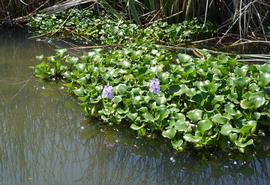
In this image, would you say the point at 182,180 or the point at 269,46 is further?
the point at 269,46

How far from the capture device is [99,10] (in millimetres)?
6305

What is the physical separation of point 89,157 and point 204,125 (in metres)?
0.73

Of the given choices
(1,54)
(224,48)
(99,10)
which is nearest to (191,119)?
(224,48)

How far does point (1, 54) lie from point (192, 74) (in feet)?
8.68

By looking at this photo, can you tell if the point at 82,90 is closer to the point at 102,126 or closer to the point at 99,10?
the point at 102,126

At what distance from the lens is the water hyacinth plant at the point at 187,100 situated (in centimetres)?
286

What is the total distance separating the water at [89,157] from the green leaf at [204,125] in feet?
0.52

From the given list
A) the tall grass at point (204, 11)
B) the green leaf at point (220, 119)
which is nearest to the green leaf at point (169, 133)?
the green leaf at point (220, 119)

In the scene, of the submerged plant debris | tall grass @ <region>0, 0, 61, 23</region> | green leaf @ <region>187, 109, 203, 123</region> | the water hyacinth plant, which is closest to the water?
the water hyacinth plant

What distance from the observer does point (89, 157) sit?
2994 mm

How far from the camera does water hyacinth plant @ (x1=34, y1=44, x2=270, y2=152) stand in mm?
2861

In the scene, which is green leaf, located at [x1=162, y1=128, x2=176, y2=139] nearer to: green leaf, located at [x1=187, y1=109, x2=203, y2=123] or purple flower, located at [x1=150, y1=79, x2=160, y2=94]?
green leaf, located at [x1=187, y1=109, x2=203, y2=123]

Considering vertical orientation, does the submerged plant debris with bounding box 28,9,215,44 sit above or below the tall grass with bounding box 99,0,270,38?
below

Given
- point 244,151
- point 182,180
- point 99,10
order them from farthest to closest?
point 99,10
point 244,151
point 182,180
